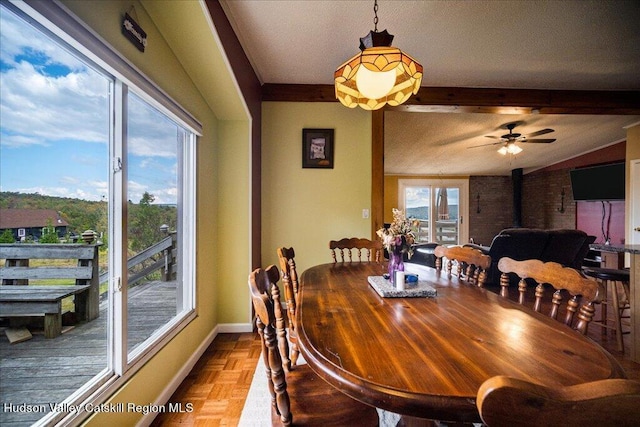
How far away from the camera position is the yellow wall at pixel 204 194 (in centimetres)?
127

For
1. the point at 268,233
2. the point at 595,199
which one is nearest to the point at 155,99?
the point at 268,233

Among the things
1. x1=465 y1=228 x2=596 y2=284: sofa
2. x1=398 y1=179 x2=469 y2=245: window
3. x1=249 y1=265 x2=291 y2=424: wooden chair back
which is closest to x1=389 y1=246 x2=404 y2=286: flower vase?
x1=249 y1=265 x2=291 y2=424: wooden chair back

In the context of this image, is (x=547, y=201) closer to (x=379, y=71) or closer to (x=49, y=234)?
(x=379, y=71)

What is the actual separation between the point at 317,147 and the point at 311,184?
1.38 ft

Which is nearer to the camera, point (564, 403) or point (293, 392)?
point (564, 403)

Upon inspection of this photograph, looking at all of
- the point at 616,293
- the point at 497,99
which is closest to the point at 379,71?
the point at 497,99

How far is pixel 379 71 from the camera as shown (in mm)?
1354

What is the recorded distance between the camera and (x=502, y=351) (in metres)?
0.80

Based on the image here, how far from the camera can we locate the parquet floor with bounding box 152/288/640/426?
152cm

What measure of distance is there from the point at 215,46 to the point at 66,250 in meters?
1.41

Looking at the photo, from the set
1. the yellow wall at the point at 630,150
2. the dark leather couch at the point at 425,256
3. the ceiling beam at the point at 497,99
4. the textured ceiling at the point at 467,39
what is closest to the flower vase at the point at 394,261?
the textured ceiling at the point at 467,39

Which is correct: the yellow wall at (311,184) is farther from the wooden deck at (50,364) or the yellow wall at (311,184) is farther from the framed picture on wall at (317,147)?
the wooden deck at (50,364)

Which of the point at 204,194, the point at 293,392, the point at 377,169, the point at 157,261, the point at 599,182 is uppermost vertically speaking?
the point at 599,182

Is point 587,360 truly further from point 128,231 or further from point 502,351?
point 128,231
